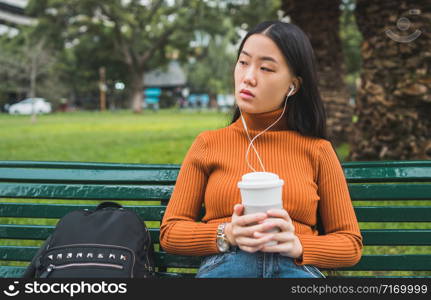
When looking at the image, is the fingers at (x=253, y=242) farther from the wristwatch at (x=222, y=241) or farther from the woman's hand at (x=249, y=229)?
the wristwatch at (x=222, y=241)

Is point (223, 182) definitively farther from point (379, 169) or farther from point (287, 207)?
point (379, 169)

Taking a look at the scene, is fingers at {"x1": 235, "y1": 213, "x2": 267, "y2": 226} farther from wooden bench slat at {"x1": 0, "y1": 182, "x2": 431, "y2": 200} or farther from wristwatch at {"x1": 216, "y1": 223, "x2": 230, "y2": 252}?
wooden bench slat at {"x1": 0, "y1": 182, "x2": 431, "y2": 200}

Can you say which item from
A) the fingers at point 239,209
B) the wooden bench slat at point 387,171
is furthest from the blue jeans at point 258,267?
the wooden bench slat at point 387,171

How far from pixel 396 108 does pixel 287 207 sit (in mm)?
3785

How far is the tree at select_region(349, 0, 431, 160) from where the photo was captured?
16.7 feet

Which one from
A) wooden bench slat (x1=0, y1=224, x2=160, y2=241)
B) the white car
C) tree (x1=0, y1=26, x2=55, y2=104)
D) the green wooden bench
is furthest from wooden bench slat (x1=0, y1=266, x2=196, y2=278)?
the white car

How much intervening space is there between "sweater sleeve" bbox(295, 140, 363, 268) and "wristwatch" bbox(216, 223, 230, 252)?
0.26 m

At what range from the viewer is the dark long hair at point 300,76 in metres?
1.99

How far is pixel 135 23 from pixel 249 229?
37.0 m

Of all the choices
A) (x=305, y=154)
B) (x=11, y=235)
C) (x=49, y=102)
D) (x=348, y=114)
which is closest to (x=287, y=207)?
(x=305, y=154)

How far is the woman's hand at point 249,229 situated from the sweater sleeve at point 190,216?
0.21 m

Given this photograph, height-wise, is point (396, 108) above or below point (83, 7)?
below

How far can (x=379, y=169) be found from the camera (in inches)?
90.6

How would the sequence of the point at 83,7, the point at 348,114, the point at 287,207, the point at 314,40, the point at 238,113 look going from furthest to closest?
the point at 83,7 < the point at 348,114 < the point at 314,40 < the point at 238,113 < the point at 287,207
